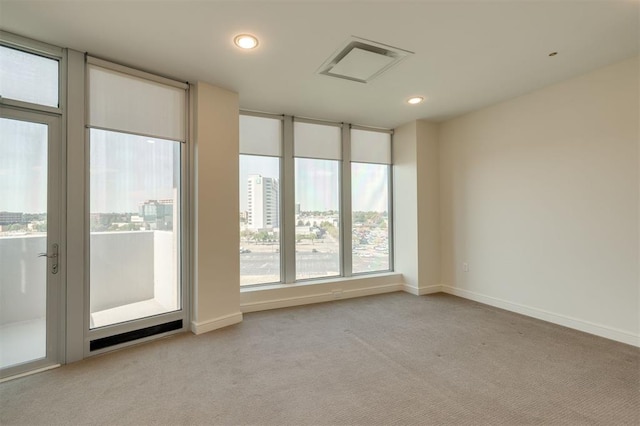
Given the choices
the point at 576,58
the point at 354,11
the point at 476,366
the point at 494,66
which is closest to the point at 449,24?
the point at 354,11

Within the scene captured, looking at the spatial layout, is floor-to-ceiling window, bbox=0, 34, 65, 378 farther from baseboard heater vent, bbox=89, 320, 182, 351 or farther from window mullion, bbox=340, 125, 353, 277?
window mullion, bbox=340, 125, 353, 277

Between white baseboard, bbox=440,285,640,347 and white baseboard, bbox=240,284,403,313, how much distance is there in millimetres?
1105

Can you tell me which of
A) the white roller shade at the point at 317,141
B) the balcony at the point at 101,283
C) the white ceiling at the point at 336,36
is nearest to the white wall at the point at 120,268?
the balcony at the point at 101,283

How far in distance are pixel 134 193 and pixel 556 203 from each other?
4.57 meters

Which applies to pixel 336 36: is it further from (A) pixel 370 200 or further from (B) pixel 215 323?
(B) pixel 215 323

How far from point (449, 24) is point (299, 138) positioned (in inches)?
100

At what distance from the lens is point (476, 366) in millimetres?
2459

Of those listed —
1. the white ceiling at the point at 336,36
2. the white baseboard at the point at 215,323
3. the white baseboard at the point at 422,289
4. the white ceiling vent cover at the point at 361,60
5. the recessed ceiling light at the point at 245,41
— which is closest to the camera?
the white ceiling at the point at 336,36

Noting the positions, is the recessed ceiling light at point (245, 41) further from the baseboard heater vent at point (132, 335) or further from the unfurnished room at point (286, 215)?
the baseboard heater vent at point (132, 335)

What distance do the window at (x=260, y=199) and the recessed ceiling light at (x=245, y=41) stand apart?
1.57 meters

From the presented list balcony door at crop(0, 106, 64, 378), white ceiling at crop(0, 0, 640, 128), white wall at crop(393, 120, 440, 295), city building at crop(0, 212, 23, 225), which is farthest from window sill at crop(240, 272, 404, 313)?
white ceiling at crop(0, 0, 640, 128)

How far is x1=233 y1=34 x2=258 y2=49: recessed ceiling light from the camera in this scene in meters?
2.42

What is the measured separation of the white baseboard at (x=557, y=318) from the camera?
9.40 ft

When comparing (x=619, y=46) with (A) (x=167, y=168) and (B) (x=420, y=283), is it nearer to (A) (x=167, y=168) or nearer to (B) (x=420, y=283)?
(B) (x=420, y=283)
